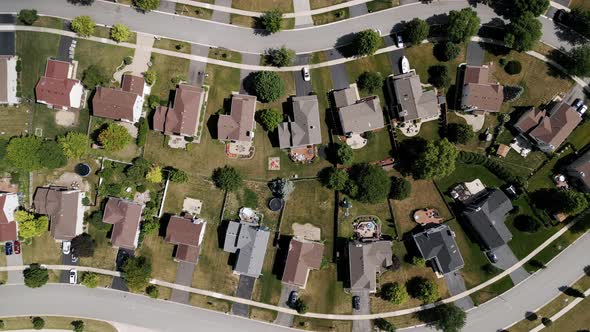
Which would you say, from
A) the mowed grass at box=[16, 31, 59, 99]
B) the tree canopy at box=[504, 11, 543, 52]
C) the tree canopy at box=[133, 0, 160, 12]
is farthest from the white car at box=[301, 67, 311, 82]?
the mowed grass at box=[16, 31, 59, 99]

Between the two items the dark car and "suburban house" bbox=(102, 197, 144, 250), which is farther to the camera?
the dark car

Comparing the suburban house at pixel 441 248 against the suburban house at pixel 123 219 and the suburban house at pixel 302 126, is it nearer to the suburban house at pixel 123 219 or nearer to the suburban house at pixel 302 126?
the suburban house at pixel 302 126

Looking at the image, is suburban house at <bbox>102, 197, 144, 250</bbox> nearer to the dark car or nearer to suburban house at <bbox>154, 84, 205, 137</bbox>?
suburban house at <bbox>154, 84, 205, 137</bbox>

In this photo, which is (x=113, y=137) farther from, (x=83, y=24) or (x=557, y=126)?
(x=557, y=126)

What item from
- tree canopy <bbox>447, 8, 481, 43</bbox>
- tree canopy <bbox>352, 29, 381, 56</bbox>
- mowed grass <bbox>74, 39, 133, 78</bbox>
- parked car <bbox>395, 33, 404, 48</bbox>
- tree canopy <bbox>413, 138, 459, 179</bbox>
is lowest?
tree canopy <bbox>413, 138, 459, 179</bbox>

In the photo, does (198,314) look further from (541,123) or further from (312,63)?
(541,123)

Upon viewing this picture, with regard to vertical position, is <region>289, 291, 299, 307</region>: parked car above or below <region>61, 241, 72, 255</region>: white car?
below
